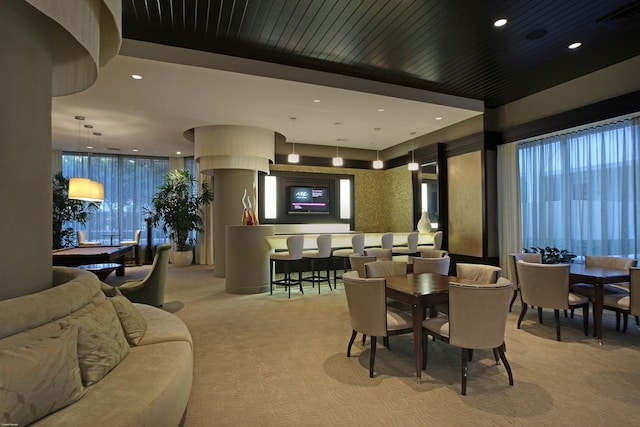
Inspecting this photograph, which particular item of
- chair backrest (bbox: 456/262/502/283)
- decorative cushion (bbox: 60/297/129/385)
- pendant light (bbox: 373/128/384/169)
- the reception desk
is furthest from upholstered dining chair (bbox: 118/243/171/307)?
pendant light (bbox: 373/128/384/169)

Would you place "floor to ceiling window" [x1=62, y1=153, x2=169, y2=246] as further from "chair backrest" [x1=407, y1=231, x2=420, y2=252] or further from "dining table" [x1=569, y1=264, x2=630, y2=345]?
"dining table" [x1=569, y1=264, x2=630, y2=345]

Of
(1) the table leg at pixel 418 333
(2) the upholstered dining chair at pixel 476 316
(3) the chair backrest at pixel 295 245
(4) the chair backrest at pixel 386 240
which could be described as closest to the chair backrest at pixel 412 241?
(4) the chair backrest at pixel 386 240

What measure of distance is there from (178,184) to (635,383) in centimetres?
1014

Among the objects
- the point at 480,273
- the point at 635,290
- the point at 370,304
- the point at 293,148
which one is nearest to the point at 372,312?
the point at 370,304

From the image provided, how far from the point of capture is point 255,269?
6465 millimetres

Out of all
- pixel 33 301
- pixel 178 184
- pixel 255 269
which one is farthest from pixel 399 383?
pixel 178 184

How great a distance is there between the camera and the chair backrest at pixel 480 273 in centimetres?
358

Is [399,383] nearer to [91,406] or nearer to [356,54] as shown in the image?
[91,406]

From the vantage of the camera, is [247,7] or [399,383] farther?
[247,7]

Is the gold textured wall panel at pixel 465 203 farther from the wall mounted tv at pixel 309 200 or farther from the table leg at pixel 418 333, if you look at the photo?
the table leg at pixel 418 333

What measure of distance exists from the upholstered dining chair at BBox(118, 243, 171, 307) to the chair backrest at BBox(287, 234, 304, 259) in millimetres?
2016

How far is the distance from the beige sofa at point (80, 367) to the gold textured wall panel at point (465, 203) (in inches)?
252

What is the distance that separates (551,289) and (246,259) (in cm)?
478

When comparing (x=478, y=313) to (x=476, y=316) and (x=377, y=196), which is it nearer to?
(x=476, y=316)
